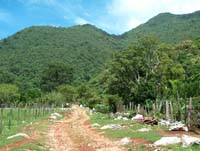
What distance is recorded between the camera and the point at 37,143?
22.5 meters

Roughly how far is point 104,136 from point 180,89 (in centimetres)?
1714

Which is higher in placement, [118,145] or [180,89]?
[180,89]

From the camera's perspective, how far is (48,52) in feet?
525

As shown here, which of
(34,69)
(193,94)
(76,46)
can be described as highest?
(76,46)

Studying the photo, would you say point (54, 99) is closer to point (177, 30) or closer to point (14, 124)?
point (14, 124)

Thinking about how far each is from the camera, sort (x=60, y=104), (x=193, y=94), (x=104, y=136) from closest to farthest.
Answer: (x=104, y=136) < (x=193, y=94) < (x=60, y=104)

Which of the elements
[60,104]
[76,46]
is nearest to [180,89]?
[60,104]

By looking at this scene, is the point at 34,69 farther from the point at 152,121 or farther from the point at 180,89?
the point at 152,121

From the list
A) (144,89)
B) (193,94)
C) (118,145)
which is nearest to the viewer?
(118,145)

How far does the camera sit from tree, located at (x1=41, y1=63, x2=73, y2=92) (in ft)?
479

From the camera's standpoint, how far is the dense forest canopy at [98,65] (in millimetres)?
58062

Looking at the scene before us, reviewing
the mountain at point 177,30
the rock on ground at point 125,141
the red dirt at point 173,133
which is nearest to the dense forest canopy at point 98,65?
the mountain at point 177,30

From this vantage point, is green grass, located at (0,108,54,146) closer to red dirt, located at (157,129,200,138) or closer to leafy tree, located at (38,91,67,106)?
red dirt, located at (157,129,200,138)

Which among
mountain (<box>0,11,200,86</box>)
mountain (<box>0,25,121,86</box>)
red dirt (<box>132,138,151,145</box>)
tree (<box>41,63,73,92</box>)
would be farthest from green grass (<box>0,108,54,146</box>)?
mountain (<box>0,25,121,86</box>)
